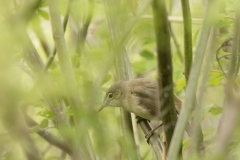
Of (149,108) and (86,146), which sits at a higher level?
(86,146)

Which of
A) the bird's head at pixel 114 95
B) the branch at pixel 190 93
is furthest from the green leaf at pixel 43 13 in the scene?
the branch at pixel 190 93

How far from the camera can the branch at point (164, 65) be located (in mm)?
1342

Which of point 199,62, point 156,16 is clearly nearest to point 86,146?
point 199,62

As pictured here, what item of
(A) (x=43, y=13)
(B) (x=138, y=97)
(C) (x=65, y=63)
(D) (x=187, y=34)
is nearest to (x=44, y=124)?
(C) (x=65, y=63)

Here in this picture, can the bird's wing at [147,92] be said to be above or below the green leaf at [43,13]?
below

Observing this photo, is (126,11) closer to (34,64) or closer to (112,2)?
(112,2)

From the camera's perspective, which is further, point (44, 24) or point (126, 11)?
point (44, 24)

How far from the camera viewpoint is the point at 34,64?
2.61m

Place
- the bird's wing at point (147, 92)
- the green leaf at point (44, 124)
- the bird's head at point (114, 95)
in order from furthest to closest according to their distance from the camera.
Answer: the bird's wing at point (147, 92) < the bird's head at point (114, 95) < the green leaf at point (44, 124)

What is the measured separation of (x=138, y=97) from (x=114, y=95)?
0.25m

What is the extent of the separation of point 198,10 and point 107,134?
8.01 ft

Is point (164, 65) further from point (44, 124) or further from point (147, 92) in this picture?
point (147, 92)

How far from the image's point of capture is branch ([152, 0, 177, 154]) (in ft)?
4.40

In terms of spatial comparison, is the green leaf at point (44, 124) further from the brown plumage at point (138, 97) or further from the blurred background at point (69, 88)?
the brown plumage at point (138, 97)
